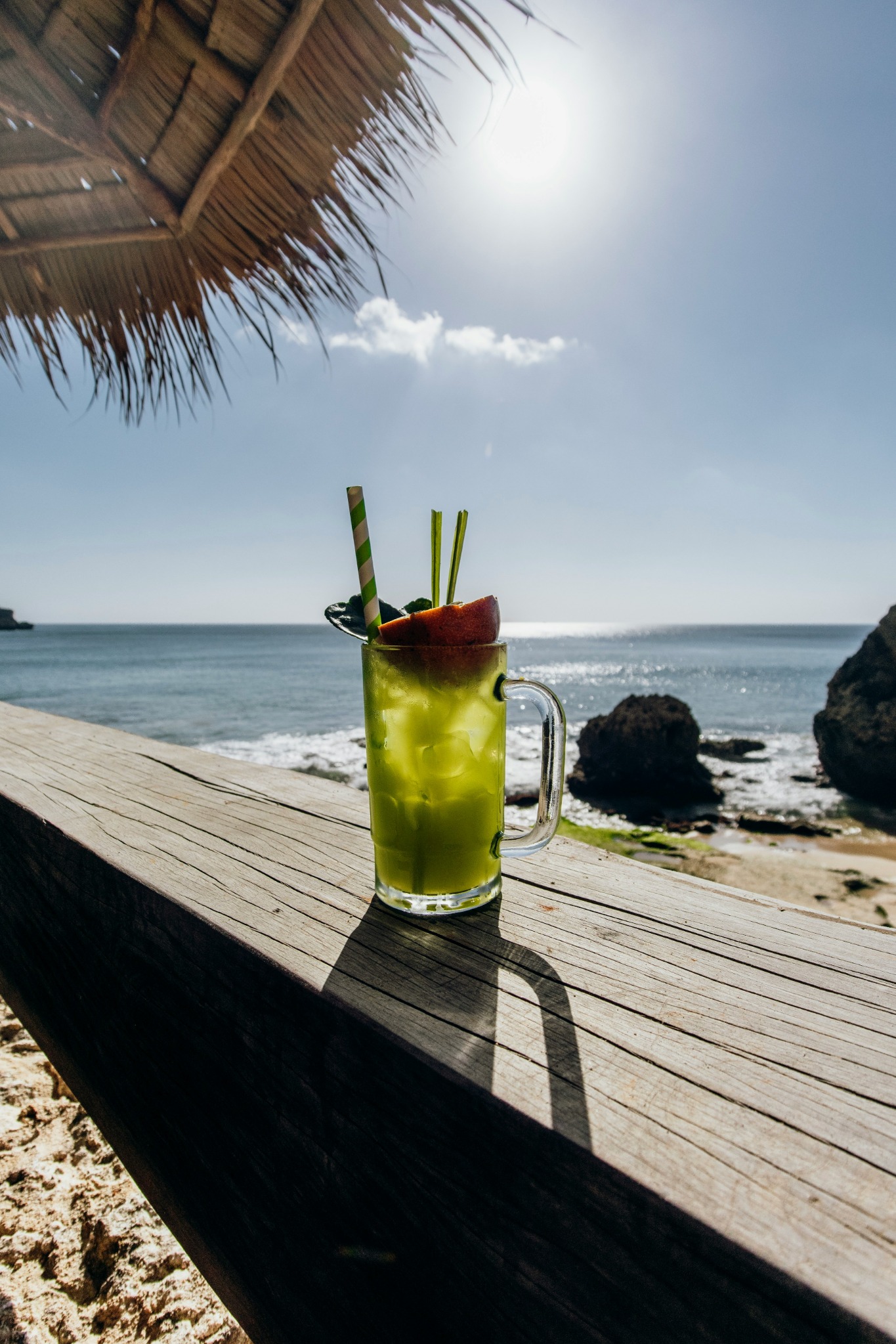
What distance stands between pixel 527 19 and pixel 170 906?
2159 mm

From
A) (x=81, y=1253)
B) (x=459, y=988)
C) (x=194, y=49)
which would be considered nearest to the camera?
(x=459, y=988)

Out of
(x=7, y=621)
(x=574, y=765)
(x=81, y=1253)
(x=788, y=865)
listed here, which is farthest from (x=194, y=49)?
(x=7, y=621)

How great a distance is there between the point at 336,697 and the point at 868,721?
61.8 ft

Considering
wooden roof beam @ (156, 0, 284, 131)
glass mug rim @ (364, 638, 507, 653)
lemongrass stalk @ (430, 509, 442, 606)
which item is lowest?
glass mug rim @ (364, 638, 507, 653)

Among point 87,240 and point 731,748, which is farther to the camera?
point 731,748

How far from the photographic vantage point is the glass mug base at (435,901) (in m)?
0.96

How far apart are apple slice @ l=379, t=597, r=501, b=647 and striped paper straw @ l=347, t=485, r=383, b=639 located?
0.02m

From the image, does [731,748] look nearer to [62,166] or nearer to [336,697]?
[336,697]

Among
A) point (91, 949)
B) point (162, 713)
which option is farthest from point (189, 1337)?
point (162, 713)

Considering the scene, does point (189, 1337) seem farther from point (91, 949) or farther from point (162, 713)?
point (162, 713)

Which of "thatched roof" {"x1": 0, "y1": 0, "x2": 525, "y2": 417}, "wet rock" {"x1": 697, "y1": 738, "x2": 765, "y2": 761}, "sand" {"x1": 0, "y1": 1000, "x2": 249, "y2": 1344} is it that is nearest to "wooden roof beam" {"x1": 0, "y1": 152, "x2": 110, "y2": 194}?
"thatched roof" {"x1": 0, "y1": 0, "x2": 525, "y2": 417}

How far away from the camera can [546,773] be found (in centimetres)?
105

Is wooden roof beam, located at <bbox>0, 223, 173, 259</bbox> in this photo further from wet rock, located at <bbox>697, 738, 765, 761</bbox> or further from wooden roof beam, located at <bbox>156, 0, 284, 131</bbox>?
wet rock, located at <bbox>697, 738, 765, 761</bbox>

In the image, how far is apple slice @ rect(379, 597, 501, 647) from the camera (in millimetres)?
926
